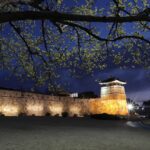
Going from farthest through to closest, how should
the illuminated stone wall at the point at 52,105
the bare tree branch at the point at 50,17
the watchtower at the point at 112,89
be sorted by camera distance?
the watchtower at the point at 112,89 → the illuminated stone wall at the point at 52,105 → the bare tree branch at the point at 50,17

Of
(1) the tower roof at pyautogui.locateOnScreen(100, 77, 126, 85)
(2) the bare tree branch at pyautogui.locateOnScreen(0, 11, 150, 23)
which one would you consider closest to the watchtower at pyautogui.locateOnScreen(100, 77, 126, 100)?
(1) the tower roof at pyautogui.locateOnScreen(100, 77, 126, 85)

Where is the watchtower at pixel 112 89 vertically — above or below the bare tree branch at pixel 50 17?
above

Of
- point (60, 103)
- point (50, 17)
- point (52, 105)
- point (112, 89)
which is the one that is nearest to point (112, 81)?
point (112, 89)

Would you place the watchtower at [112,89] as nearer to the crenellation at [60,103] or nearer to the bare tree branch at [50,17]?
the crenellation at [60,103]

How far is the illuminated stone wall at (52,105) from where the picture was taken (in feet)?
87.7

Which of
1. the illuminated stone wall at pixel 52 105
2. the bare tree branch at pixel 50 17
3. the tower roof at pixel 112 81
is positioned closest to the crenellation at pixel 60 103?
the illuminated stone wall at pixel 52 105

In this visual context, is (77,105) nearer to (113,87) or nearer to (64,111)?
(64,111)

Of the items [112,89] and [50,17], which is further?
[112,89]

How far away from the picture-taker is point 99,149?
363 inches

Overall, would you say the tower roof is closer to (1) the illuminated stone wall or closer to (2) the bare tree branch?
(1) the illuminated stone wall

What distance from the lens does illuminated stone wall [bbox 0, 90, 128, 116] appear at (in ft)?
87.7

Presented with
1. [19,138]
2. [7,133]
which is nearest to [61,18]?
[19,138]

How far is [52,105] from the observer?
1282 inches

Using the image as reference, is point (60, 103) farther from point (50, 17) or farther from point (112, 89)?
point (50, 17)
